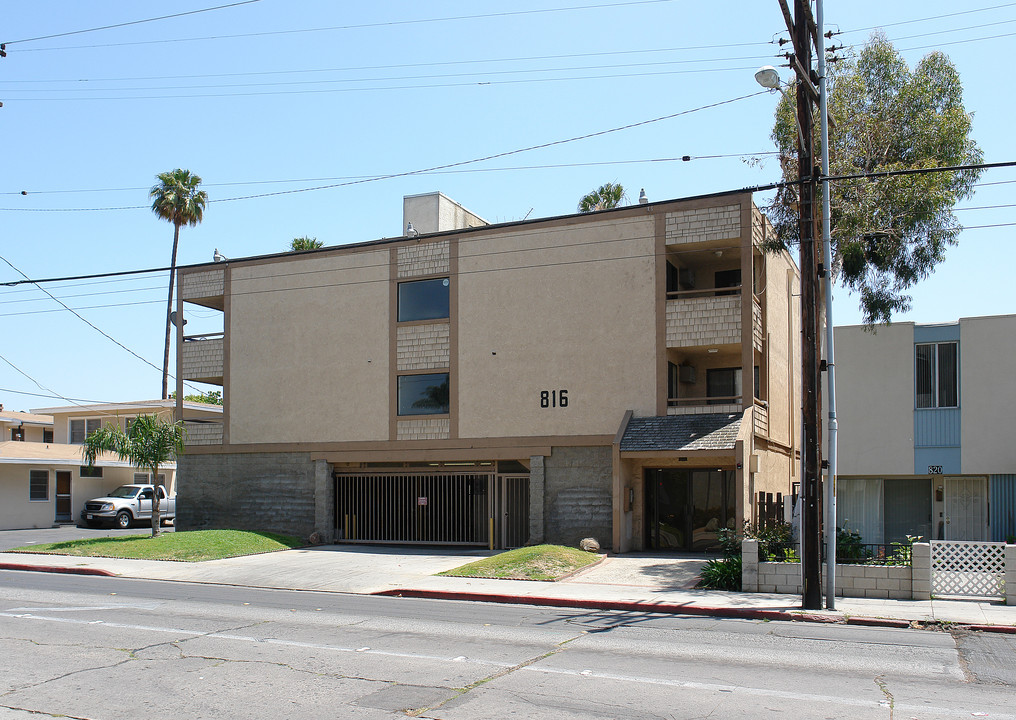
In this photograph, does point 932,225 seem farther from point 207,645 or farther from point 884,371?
point 207,645

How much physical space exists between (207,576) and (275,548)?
5.46m

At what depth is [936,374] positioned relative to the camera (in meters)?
21.8

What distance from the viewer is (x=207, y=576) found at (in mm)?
21047

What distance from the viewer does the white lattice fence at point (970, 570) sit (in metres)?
16.1

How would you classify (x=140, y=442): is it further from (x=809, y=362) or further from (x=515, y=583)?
(x=809, y=362)

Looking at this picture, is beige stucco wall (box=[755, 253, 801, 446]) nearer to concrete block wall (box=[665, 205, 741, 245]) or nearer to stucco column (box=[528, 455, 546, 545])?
concrete block wall (box=[665, 205, 741, 245])

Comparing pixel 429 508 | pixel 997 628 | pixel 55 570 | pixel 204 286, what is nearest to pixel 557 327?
pixel 429 508

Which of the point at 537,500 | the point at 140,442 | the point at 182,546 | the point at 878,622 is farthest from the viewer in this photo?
the point at 140,442

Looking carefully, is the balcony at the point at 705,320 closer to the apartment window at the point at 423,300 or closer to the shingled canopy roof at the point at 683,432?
the shingled canopy roof at the point at 683,432

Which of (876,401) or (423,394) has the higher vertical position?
(423,394)

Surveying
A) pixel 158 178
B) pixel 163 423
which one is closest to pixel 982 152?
pixel 163 423

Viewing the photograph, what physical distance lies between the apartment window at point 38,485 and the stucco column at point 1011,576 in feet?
121

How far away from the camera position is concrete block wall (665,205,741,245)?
78.2ft

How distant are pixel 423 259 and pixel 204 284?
8.59 m
